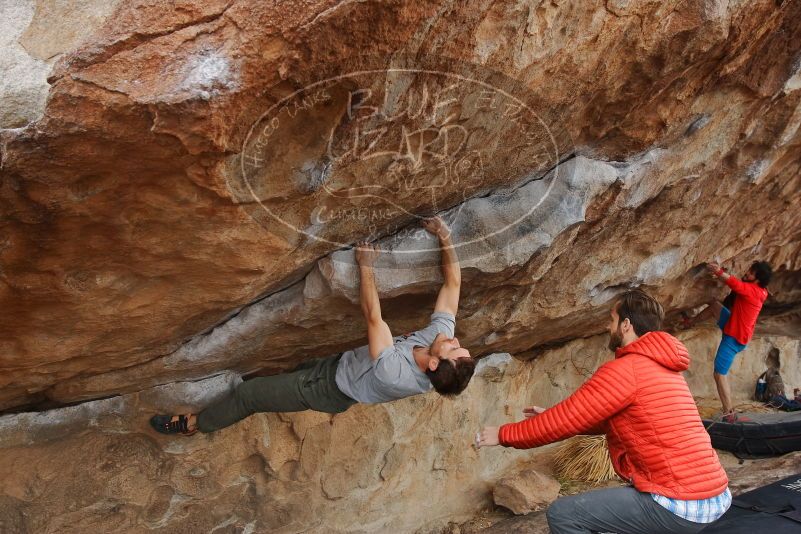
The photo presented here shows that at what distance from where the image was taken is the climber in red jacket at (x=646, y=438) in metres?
2.43

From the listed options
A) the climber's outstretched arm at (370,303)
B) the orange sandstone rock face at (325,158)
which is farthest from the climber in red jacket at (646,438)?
the orange sandstone rock face at (325,158)

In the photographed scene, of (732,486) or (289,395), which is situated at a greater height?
(289,395)

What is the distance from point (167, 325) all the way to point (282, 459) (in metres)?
1.29

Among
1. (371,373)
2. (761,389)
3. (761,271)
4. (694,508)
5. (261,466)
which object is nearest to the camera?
(694,508)

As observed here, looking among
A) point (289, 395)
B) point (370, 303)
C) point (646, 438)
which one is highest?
point (370, 303)

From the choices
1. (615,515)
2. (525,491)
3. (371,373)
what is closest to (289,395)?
(371,373)

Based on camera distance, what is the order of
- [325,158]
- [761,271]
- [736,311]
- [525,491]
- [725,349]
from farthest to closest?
[725,349]
[736,311]
[761,271]
[525,491]
[325,158]

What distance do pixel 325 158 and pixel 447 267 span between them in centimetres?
93

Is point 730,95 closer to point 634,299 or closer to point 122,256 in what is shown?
point 634,299

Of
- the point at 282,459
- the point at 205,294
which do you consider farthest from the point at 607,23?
the point at 282,459

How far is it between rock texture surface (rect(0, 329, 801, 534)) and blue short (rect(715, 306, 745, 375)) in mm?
998

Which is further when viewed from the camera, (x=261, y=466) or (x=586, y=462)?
(x=586, y=462)

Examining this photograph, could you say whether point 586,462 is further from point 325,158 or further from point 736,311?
point 325,158

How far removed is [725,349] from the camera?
5.44 metres
